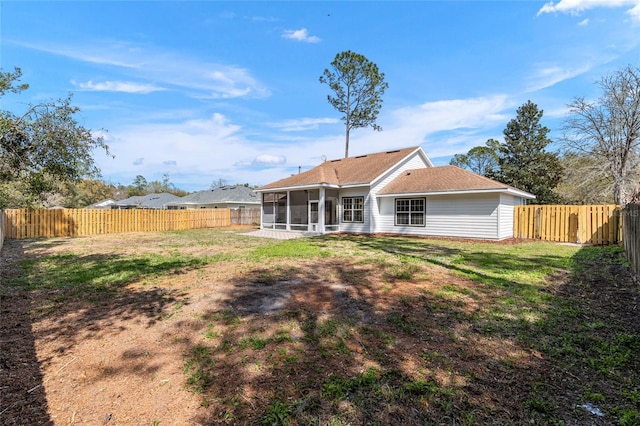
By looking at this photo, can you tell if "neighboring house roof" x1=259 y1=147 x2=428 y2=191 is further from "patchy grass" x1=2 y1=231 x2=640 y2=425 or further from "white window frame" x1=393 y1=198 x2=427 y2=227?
"patchy grass" x1=2 y1=231 x2=640 y2=425

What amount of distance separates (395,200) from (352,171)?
3.93 metres

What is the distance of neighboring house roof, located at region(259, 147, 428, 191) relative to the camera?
17.8 m

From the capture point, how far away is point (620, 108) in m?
19.8

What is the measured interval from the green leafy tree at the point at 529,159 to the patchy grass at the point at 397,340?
22920 millimetres

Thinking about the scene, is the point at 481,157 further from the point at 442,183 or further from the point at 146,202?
the point at 146,202

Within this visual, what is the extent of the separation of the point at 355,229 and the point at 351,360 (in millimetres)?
14875

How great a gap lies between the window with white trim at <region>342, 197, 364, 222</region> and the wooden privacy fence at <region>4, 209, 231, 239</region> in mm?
12791

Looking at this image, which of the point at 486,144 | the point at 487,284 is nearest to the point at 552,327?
the point at 487,284

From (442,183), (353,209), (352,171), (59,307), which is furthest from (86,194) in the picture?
(59,307)

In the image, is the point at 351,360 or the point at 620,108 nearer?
the point at 351,360

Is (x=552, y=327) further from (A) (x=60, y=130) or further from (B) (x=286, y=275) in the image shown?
(A) (x=60, y=130)

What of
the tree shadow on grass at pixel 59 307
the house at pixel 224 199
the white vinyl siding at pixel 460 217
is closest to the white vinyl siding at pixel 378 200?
the white vinyl siding at pixel 460 217

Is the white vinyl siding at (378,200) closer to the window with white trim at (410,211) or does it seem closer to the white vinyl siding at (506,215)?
the window with white trim at (410,211)

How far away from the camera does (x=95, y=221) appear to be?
1934cm
